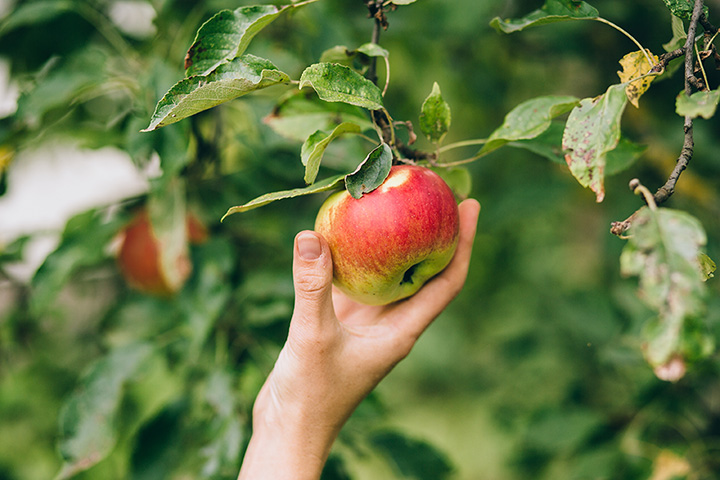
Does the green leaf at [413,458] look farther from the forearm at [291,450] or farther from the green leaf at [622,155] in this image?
the green leaf at [622,155]

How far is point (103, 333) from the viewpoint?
128cm

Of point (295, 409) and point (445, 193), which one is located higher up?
point (445, 193)

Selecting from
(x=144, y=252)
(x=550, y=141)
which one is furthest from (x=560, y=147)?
(x=144, y=252)

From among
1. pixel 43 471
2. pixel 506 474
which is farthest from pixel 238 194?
pixel 506 474

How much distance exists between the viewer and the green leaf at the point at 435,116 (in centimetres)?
69

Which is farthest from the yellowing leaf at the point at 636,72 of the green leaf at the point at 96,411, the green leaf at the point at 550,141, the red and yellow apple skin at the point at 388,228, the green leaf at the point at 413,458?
the green leaf at the point at 96,411

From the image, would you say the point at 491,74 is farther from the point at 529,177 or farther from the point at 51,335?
the point at 51,335

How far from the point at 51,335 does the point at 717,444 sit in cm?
179

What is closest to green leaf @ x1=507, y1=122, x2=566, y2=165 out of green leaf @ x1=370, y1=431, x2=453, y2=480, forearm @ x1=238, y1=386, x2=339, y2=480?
forearm @ x1=238, y1=386, x2=339, y2=480

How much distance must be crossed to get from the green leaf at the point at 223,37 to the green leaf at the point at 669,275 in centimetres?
46

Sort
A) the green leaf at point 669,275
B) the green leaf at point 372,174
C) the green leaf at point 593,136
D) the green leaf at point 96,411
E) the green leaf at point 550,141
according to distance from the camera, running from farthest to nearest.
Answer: the green leaf at point 96,411, the green leaf at point 550,141, the green leaf at point 372,174, the green leaf at point 593,136, the green leaf at point 669,275

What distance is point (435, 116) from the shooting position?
705 mm

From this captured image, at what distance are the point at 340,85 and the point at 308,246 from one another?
0.19 m

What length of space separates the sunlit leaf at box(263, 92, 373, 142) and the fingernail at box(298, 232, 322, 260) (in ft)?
0.71
